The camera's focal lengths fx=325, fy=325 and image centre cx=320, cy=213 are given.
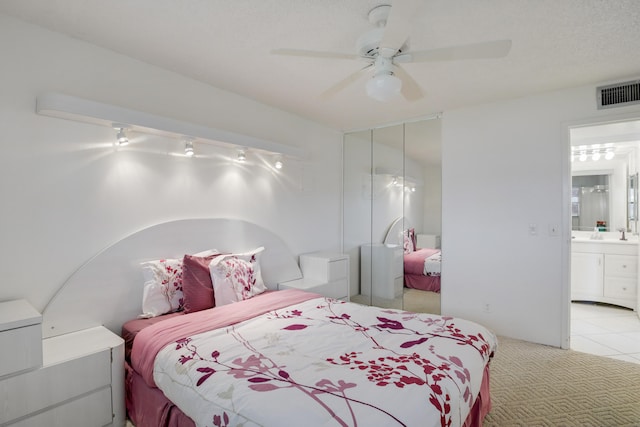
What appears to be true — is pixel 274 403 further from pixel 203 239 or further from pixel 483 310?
pixel 483 310

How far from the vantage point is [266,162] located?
3572 millimetres

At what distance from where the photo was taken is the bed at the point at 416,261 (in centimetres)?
387

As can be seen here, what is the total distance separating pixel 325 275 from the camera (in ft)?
12.2

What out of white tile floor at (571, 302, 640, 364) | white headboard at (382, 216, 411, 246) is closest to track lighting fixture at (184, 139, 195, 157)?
white headboard at (382, 216, 411, 246)

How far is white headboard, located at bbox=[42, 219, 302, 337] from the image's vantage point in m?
2.14

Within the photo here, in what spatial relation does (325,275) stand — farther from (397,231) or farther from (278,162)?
(278,162)

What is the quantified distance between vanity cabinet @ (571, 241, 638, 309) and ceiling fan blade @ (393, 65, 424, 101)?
13.2ft

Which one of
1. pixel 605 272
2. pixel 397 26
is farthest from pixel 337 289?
pixel 605 272

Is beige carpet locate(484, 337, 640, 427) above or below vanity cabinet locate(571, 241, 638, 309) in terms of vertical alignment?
below

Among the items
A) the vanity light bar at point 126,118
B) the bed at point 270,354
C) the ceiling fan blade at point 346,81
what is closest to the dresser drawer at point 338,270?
the bed at point 270,354

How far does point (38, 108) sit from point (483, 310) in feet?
13.8

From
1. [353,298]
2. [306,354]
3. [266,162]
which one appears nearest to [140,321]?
[306,354]

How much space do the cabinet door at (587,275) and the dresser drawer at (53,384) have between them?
5597 mm

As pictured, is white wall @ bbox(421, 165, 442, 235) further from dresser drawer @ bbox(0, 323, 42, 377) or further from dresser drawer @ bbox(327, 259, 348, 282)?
dresser drawer @ bbox(0, 323, 42, 377)
